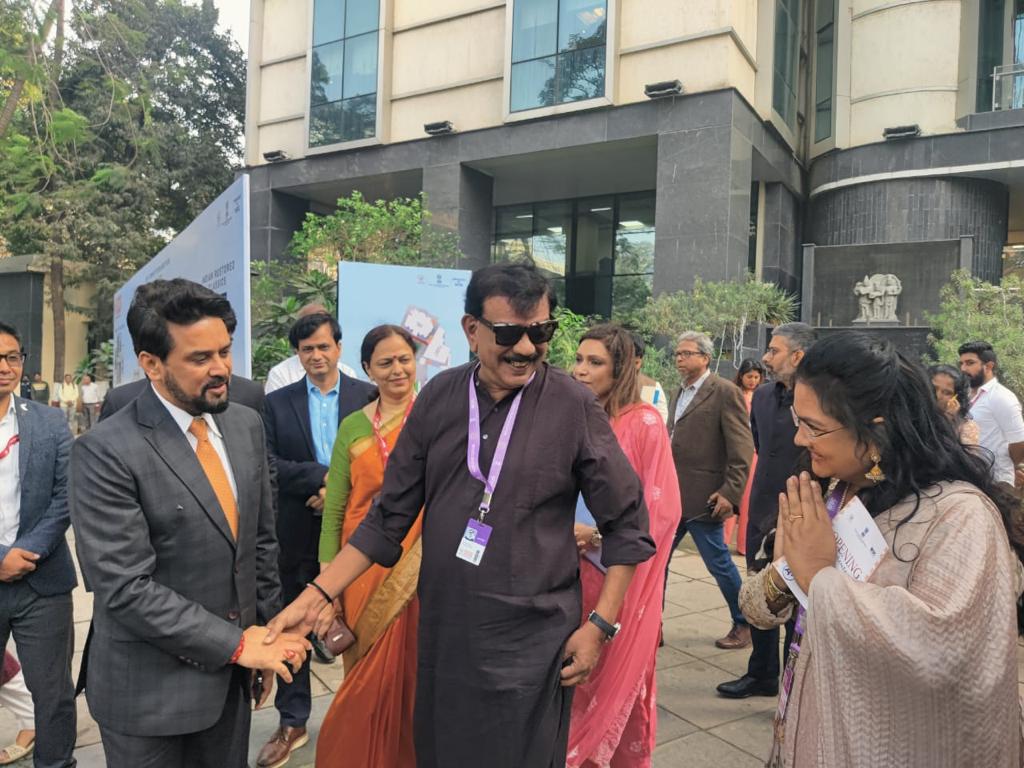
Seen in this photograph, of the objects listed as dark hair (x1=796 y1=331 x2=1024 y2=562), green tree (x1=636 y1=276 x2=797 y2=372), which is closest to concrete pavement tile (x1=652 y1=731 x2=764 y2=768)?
dark hair (x1=796 y1=331 x2=1024 y2=562)

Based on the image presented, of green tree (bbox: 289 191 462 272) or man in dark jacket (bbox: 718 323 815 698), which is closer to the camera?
man in dark jacket (bbox: 718 323 815 698)

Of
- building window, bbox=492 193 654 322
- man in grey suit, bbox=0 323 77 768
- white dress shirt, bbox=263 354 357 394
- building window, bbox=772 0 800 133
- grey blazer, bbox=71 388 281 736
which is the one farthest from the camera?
building window, bbox=492 193 654 322

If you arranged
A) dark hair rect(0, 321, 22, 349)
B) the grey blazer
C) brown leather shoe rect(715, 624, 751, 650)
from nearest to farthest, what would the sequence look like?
the grey blazer < dark hair rect(0, 321, 22, 349) < brown leather shoe rect(715, 624, 751, 650)

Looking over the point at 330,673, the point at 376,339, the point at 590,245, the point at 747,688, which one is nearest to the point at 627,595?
the point at 747,688

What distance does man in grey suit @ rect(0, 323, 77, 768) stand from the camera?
2.91 meters

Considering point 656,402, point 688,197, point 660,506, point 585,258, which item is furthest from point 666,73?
point 660,506

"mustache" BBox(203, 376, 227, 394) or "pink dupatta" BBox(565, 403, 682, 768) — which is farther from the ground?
"mustache" BBox(203, 376, 227, 394)

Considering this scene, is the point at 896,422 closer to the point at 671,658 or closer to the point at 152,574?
the point at 152,574

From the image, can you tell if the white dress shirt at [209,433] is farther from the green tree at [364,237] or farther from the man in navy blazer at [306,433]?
the green tree at [364,237]

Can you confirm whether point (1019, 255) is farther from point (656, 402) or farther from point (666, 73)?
point (656, 402)

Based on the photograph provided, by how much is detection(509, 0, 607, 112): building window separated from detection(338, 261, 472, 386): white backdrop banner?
1008 centimetres

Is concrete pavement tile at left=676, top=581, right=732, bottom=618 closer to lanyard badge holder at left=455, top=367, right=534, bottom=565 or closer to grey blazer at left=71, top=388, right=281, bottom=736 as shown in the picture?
lanyard badge holder at left=455, top=367, right=534, bottom=565

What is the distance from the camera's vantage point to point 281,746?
328 cm

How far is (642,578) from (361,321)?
343 cm
